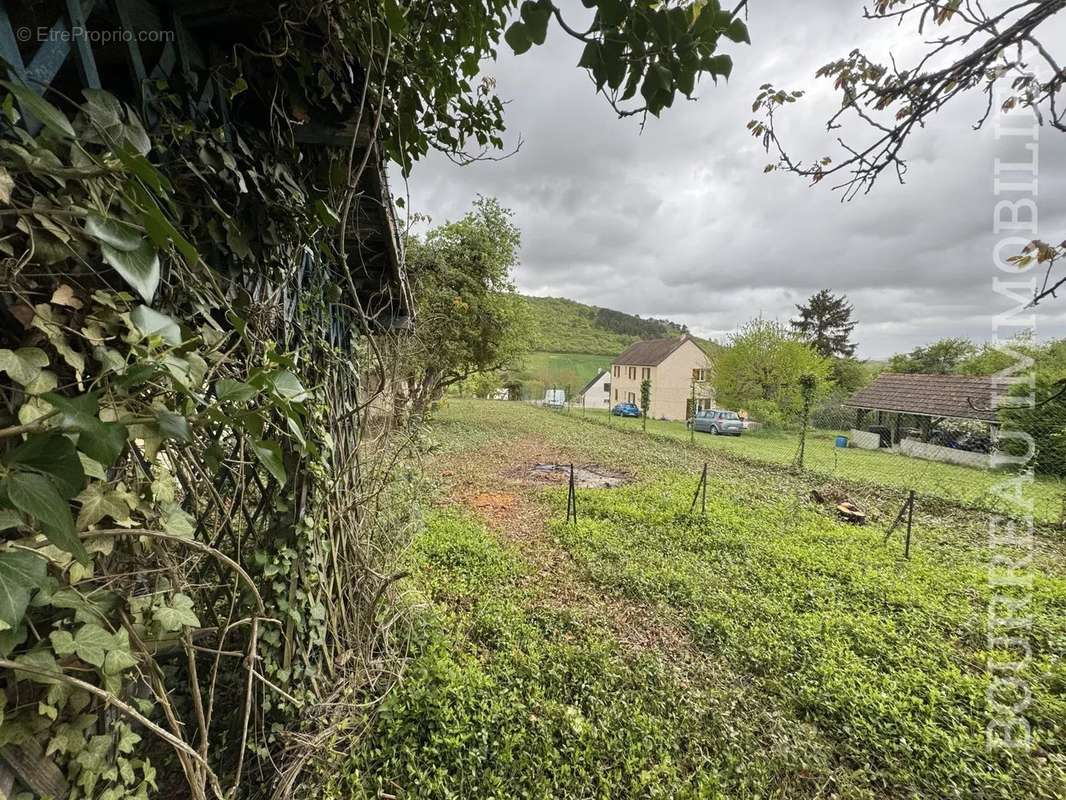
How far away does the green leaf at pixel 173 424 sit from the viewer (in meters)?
0.82

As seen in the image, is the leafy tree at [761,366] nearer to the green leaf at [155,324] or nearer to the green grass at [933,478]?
the green grass at [933,478]

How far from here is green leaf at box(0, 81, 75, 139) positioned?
604 millimetres

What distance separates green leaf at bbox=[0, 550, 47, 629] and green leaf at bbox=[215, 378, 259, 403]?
0.36 m

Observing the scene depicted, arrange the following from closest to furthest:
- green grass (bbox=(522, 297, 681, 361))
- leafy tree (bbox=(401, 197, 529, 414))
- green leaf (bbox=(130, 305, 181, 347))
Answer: green leaf (bbox=(130, 305, 181, 347)) < leafy tree (bbox=(401, 197, 529, 414)) < green grass (bbox=(522, 297, 681, 361))

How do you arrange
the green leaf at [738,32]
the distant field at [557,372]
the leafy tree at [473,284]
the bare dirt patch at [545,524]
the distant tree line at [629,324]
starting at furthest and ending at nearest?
the distant tree line at [629,324], the distant field at [557,372], the leafy tree at [473,284], the bare dirt patch at [545,524], the green leaf at [738,32]

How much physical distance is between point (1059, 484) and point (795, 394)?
9.70 m

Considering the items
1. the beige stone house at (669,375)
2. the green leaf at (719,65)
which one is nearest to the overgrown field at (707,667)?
the green leaf at (719,65)

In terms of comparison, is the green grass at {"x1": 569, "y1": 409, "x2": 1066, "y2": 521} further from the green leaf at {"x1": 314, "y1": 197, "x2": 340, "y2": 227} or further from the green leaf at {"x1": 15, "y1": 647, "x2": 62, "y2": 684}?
the green leaf at {"x1": 15, "y1": 647, "x2": 62, "y2": 684}

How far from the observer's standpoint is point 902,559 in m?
5.34

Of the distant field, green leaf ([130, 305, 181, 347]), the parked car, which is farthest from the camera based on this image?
the distant field

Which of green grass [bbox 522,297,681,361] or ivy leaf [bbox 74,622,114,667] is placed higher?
green grass [bbox 522,297,681,361]

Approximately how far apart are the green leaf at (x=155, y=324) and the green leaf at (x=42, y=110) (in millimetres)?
303

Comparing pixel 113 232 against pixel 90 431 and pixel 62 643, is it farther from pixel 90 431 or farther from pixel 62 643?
pixel 62 643

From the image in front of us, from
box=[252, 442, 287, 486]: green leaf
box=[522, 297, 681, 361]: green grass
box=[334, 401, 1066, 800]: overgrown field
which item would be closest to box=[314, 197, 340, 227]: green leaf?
box=[252, 442, 287, 486]: green leaf
